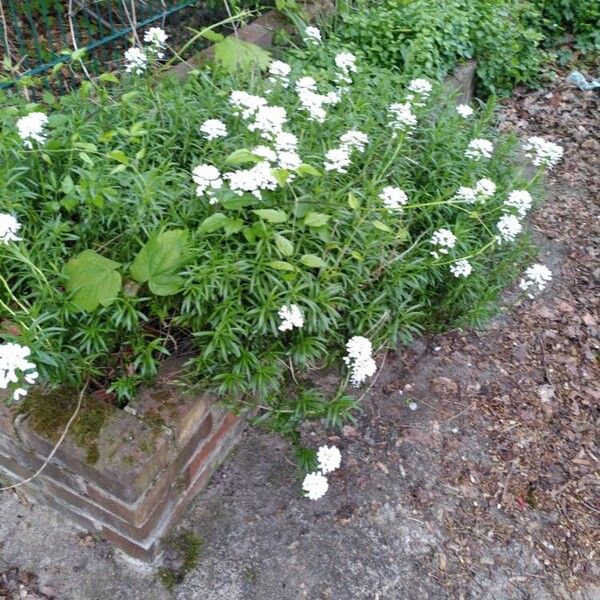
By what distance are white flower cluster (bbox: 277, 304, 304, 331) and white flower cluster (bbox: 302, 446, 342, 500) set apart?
0.52 metres

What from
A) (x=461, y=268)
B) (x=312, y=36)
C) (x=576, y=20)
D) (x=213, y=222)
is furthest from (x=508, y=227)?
(x=576, y=20)

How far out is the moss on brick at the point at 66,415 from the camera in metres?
2.14

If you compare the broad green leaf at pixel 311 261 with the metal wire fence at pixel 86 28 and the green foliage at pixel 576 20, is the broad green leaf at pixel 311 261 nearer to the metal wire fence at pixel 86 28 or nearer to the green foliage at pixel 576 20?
the metal wire fence at pixel 86 28

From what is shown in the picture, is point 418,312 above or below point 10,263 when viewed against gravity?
below

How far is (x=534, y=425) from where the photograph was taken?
3080mm

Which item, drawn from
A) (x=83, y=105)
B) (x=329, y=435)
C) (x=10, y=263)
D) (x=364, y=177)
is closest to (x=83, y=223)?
(x=10, y=263)

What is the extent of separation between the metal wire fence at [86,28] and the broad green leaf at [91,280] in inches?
64.6

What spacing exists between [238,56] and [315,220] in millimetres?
1420

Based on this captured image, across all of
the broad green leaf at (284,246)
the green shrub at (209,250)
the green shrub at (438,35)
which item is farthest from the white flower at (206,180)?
the green shrub at (438,35)

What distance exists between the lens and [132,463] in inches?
82.4

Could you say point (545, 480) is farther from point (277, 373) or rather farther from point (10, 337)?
point (10, 337)

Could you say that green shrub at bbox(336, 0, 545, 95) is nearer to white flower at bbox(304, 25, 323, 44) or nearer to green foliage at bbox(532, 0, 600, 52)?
white flower at bbox(304, 25, 323, 44)

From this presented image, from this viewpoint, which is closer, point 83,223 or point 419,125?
point 83,223

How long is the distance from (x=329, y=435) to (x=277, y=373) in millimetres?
614
